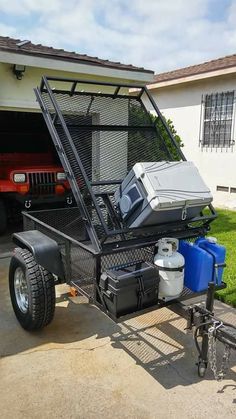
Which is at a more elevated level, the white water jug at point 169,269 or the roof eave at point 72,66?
the roof eave at point 72,66

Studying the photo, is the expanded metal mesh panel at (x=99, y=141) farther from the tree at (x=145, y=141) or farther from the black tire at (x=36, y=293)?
the black tire at (x=36, y=293)

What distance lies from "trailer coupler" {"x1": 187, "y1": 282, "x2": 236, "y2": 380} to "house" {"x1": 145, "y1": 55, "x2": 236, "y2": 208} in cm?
743

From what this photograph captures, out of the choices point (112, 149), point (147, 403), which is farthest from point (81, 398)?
point (112, 149)

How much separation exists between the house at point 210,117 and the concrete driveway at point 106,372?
21.3 ft

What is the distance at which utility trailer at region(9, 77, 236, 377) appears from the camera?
110 inches

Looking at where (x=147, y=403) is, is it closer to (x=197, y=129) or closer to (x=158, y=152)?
(x=158, y=152)

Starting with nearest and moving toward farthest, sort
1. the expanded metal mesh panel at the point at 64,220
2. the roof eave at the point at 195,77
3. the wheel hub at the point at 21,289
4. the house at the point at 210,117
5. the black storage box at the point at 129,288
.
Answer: the black storage box at the point at 129,288 < the wheel hub at the point at 21,289 < the expanded metal mesh panel at the point at 64,220 < the roof eave at the point at 195,77 < the house at the point at 210,117

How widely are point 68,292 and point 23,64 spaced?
3.63 meters

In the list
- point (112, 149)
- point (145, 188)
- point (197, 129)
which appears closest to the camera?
point (145, 188)

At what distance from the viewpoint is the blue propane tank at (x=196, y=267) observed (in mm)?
2986

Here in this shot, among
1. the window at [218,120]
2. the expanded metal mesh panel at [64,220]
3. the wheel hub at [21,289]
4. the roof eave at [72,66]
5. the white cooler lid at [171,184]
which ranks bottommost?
the wheel hub at [21,289]

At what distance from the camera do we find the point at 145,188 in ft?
9.71

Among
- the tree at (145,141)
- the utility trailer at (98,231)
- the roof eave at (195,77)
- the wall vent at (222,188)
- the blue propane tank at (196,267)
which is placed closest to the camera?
the utility trailer at (98,231)

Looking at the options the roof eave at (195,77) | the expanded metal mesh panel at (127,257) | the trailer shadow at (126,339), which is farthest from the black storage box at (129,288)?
the roof eave at (195,77)
